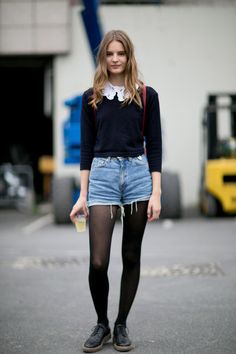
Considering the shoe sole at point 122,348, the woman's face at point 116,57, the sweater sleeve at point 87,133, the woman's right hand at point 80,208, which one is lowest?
the shoe sole at point 122,348

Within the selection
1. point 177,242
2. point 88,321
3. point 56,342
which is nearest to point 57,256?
point 177,242

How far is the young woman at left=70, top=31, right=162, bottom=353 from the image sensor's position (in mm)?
4301

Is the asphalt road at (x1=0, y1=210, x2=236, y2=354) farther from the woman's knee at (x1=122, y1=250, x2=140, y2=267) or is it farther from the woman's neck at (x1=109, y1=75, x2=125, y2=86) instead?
the woman's neck at (x1=109, y1=75, x2=125, y2=86)

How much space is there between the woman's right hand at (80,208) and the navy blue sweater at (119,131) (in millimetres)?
193

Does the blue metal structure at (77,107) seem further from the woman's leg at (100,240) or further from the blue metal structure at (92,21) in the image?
the woman's leg at (100,240)

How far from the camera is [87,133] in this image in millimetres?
4402

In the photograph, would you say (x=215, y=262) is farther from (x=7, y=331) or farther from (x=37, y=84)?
(x=37, y=84)

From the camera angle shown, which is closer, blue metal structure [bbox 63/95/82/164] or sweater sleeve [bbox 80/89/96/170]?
sweater sleeve [bbox 80/89/96/170]

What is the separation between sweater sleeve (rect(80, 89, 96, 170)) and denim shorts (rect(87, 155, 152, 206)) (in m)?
0.07

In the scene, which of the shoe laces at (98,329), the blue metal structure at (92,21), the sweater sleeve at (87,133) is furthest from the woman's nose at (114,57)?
the blue metal structure at (92,21)

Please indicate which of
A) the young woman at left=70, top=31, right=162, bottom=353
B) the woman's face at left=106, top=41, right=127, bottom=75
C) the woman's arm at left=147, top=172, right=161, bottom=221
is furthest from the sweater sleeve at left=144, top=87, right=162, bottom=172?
the woman's face at left=106, top=41, right=127, bottom=75

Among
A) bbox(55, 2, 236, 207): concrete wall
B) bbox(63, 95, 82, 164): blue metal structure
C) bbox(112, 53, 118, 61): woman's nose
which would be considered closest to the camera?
bbox(112, 53, 118, 61): woman's nose

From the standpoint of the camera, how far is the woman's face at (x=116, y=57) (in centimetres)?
428

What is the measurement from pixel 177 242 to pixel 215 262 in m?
1.83
